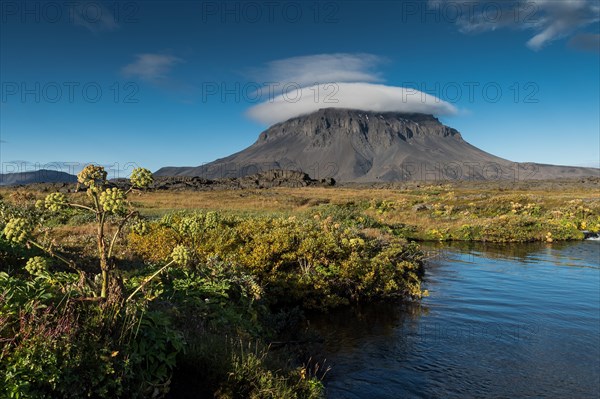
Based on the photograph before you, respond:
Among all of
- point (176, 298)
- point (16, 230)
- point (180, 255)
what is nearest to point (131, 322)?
point (180, 255)

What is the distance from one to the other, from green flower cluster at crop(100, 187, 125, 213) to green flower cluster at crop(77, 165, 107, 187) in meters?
0.22

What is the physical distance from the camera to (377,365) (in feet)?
30.9

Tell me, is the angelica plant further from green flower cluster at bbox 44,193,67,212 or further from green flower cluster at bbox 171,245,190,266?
green flower cluster at bbox 171,245,190,266

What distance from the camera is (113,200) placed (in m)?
4.63

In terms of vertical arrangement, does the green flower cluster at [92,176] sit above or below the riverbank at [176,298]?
above

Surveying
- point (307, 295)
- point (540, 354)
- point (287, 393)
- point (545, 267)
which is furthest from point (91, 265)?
point (545, 267)

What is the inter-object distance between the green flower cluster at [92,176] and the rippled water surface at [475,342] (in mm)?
5429

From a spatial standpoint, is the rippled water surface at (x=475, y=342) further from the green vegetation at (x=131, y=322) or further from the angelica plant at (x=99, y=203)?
the angelica plant at (x=99, y=203)

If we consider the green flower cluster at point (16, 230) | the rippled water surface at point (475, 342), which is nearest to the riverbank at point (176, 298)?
the green flower cluster at point (16, 230)

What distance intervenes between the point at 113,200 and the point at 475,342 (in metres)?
9.68

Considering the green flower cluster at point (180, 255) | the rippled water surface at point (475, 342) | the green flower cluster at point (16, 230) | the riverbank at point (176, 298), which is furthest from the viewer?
the rippled water surface at point (475, 342)

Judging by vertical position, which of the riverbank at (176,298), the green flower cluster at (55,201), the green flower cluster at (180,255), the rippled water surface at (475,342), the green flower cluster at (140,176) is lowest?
the rippled water surface at (475,342)

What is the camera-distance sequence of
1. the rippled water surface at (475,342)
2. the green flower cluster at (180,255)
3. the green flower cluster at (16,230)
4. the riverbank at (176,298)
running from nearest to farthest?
1. the green flower cluster at (16,230)
2. the riverbank at (176,298)
3. the green flower cluster at (180,255)
4. the rippled water surface at (475,342)

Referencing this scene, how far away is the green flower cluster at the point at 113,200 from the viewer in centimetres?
460
